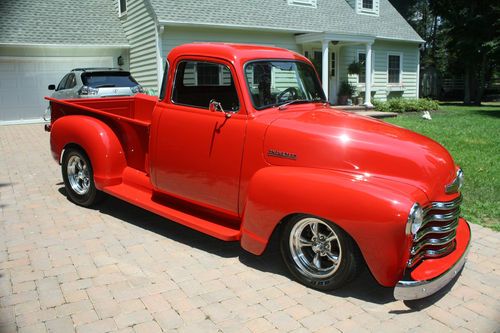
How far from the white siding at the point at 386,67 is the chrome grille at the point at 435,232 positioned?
18207 millimetres

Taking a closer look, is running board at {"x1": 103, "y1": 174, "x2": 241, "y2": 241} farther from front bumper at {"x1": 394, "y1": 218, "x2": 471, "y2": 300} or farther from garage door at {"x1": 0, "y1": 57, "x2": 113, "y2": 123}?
garage door at {"x1": 0, "y1": 57, "x2": 113, "y2": 123}

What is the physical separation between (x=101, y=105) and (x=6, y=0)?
48.8 feet

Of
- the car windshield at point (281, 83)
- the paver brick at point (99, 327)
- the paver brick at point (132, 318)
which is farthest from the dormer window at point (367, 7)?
the paver brick at point (99, 327)

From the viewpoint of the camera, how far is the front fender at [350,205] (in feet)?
10.4

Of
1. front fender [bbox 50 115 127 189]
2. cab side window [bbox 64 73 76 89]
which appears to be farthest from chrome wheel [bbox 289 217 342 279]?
cab side window [bbox 64 73 76 89]

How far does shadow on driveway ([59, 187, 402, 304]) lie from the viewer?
3729 mm

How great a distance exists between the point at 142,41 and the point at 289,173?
14367 mm

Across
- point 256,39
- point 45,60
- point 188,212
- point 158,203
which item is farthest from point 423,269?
point 45,60

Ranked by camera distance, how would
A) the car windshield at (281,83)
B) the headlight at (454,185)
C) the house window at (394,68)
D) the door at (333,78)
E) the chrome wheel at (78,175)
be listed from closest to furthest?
the headlight at (454,185) < the car windshield at (281,83) < the chrome wheel at (78,175) < the door at (333,78) < the house window at (394,68)

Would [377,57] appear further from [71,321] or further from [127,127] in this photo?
[71,321]

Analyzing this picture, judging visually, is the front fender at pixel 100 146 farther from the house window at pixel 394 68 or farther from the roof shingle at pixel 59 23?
the house window at pixel 394 68

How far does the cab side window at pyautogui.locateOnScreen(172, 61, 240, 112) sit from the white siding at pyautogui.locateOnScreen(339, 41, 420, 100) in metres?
17.0

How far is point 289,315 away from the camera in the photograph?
3.37m

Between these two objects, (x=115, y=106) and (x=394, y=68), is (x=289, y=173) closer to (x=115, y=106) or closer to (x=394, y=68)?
(x=115, y=106)
